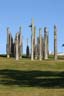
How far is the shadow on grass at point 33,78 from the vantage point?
31.3 m

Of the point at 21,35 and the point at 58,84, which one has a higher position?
the point at 21,35

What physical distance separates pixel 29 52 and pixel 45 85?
24293 mm

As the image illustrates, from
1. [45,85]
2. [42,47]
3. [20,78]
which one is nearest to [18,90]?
[45,85]

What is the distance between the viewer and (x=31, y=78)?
113 ft

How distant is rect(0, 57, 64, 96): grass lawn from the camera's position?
87.5ft

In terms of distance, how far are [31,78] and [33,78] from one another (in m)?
0.17

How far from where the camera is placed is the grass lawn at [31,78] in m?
26.7

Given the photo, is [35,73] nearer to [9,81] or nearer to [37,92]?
[9,81]

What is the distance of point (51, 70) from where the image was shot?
127 feet

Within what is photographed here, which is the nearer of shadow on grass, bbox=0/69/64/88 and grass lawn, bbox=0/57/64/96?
grass lawn, bbox=0/57/64/96

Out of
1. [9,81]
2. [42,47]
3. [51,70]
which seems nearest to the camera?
[9,81]

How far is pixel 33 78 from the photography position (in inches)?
1352

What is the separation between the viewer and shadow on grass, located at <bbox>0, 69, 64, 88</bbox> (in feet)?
103

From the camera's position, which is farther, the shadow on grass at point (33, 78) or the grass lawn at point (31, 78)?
the shadow on grass at point (33, 78)
